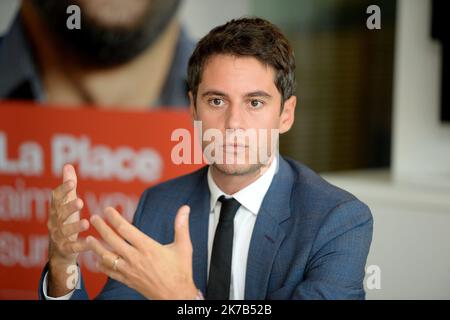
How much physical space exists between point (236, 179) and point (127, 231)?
0.26 m

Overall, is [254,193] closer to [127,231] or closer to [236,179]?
[236,179]

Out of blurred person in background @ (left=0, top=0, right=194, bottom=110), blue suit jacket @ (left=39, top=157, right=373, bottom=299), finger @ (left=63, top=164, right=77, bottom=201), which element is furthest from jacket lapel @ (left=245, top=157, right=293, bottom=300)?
blurred person in background @ (left=0, top=0, right=194, bottom=110)

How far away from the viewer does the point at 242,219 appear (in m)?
1.25

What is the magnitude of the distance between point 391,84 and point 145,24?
99cm

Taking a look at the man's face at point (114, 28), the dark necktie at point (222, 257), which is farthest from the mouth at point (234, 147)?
the man's face at point (114, 28)

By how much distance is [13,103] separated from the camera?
8.93 feet

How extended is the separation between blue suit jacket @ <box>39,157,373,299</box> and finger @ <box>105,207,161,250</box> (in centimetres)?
19

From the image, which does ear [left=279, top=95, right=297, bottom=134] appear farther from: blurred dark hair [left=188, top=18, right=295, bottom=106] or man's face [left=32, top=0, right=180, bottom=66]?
man's face [left=32, top=0, right=180, bottom=66]

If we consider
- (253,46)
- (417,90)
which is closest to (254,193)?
(253,46)

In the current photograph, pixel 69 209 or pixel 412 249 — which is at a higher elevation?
pixel 69 209

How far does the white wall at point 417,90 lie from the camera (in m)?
2.34

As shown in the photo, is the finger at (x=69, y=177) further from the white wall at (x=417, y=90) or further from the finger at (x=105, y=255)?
the white wall at (x=417, y=90)

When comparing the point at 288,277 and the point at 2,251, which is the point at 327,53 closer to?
the point at 2,251
